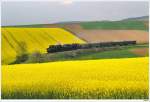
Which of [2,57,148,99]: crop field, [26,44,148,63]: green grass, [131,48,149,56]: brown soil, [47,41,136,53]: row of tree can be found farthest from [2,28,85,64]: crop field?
[131,48,149,56]: brown soil

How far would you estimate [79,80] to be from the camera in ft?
31.1

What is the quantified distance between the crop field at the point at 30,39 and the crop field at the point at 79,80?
0.35 meters

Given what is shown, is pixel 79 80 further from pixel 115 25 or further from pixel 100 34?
pixel 115 25

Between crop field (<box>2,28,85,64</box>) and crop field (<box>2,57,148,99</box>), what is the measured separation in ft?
1.16

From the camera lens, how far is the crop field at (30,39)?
10.3m

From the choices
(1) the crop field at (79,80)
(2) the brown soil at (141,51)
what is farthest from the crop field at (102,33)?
(1) the crop field at (79,80)

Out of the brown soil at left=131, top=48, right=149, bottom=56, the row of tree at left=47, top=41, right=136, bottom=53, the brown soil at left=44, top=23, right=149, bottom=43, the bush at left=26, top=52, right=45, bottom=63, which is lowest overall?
the bush at left=26, top=52, right=45, bottom=63

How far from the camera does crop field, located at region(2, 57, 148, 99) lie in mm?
9008

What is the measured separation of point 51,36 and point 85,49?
2.82 feet

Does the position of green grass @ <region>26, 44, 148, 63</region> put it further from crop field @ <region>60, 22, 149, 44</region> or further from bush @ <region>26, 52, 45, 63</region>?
crop field @ <region>60, 22, 149, 44</region>

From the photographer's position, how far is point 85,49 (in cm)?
1059

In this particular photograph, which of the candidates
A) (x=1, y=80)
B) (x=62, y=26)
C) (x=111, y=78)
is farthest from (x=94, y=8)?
(x=1, y=80)

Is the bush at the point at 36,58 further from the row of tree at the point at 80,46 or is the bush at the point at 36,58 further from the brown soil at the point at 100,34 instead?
the brown soil at the point at 100,34

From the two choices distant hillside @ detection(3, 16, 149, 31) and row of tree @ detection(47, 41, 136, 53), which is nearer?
distant hillside @ detection(3, 16, 149, 31)
